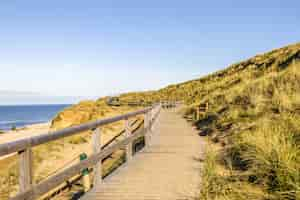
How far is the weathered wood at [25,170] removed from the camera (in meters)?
3.39

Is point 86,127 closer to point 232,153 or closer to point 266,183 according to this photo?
point 266,183

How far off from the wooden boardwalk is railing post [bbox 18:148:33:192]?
5.14 feet

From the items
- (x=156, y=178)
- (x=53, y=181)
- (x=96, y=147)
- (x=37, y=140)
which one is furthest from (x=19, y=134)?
(x=37, y=140)

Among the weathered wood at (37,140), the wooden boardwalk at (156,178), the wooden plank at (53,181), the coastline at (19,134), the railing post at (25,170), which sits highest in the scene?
the weathered wood at (37,140)

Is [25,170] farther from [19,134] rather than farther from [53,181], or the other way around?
[19,134]

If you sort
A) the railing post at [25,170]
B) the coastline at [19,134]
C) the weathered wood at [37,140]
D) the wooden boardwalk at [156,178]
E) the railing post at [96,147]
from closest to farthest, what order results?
1. the weathered wood at [37,140]
2. the railing post at [25,170]
3. the wooden boardwalk at [156,178]
4. the railing post at [96,147]
5. the coastline at [19,134]

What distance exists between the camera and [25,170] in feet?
11.1

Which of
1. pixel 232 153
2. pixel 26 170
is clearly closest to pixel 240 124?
pixel 232 153

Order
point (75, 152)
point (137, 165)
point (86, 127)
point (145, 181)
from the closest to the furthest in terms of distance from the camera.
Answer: point (86, 127) < point (145, 181) < point (137, 165) < point (75, 152)

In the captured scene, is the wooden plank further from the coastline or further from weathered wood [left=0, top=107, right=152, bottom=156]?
the coastline

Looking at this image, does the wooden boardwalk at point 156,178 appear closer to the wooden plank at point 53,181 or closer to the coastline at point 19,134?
the wooden plank at point 53,181

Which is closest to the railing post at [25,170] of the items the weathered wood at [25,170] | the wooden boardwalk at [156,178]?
the weathered wood at [25,170]

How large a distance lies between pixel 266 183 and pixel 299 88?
8122 mm

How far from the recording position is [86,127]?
502 cm
